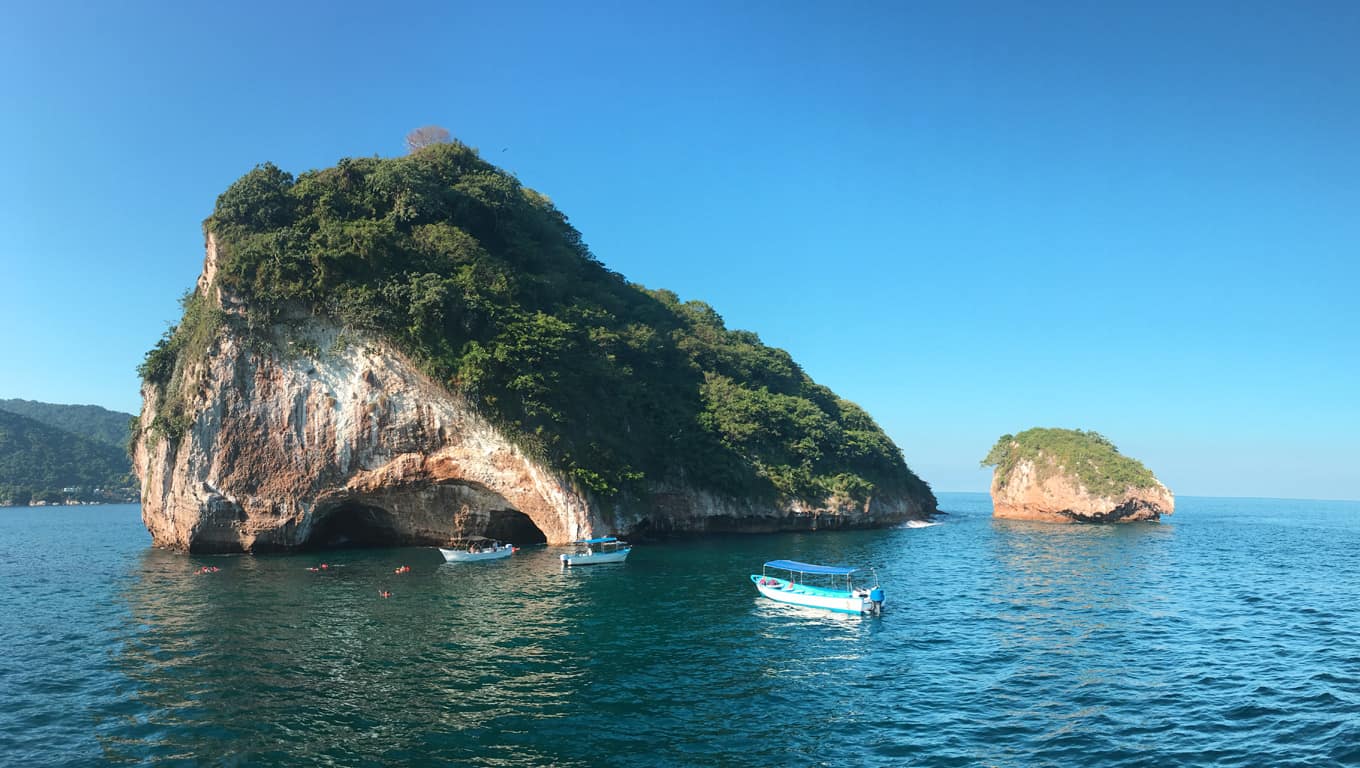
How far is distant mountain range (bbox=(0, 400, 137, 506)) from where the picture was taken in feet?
452

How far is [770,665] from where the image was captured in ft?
72.4

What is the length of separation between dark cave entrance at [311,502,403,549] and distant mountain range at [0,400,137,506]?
123996 millimetres

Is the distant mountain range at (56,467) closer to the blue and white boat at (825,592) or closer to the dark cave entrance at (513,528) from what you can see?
the dark cave entrance at (513,528)

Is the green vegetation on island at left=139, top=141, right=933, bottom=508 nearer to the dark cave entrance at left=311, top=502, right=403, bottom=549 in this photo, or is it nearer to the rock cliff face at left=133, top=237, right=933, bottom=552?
the rock cliff face at left=133, top=237, right=933, bottom=552

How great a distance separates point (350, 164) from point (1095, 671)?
5303cm

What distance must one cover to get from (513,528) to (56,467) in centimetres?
14690

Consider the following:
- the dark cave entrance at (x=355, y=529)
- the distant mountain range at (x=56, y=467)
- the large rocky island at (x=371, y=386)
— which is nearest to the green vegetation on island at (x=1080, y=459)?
the large rocky island at (x=371, y=386)

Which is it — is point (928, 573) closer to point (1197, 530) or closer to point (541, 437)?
point (541, 437)

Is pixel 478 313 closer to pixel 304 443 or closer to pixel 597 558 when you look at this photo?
pixel 304 443

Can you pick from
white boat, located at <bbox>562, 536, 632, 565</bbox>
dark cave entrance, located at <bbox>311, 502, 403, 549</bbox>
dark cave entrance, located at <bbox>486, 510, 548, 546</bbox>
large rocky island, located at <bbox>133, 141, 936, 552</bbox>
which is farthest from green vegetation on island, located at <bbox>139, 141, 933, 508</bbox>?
dark cave entrance, located at <bbox>311, 502, 403, 549</bbox>

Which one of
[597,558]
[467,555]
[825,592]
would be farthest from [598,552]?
[825,592]

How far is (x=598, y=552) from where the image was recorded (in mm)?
44250

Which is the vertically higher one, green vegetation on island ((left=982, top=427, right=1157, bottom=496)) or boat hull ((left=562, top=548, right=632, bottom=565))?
green vegetation on island ((left=982, top=427, right=1157, bottom=496))

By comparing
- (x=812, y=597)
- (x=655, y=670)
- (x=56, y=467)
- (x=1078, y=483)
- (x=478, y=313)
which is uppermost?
(x=478, y=313)
